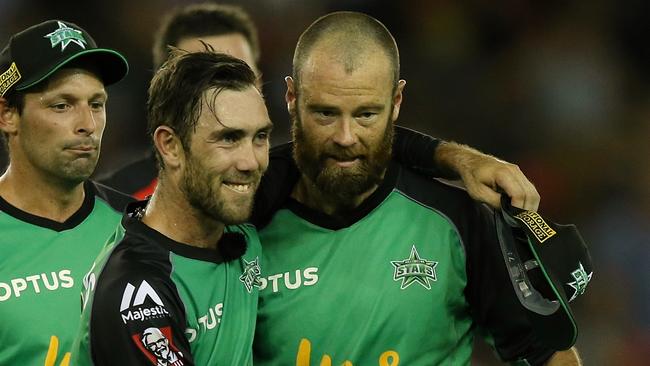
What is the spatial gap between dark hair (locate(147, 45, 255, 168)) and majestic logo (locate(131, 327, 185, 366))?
0.54 metres

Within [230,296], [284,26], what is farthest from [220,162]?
[284,26]

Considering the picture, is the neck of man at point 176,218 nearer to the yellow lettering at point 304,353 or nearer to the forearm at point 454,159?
the yellow lettering at point 304,353

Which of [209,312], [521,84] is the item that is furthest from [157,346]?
[521,84]

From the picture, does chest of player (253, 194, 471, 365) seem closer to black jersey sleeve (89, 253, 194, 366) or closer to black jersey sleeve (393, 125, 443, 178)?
black jersey sleeve (393, 125, 443, 178)

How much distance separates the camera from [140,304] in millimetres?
2561

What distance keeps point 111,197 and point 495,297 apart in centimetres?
146

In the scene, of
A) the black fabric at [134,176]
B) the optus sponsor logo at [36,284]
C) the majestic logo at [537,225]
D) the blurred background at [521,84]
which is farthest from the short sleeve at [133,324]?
the blurred background at [521,84]

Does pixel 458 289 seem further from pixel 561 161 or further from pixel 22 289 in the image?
pixel 561 161

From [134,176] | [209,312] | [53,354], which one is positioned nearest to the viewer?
[209,312]

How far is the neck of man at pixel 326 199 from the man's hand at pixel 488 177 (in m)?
0.26

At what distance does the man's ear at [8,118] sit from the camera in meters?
3.54

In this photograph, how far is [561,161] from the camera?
6.62 metres

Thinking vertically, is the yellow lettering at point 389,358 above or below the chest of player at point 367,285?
below

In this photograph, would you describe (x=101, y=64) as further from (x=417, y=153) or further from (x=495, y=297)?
(x=495, y=297)
